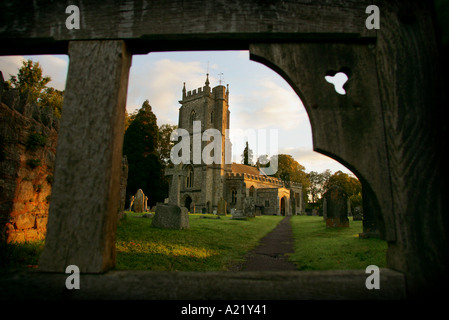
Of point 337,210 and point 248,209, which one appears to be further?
point 248,209

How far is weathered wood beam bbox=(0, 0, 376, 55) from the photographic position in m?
1.67

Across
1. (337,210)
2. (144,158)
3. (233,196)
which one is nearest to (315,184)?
(233,196)

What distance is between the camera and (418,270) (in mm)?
1346

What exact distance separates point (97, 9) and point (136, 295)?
1872 millimetres

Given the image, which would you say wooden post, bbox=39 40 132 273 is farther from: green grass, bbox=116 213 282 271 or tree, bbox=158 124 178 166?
tree, bbox=158 124 178 166

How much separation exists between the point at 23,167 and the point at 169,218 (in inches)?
199

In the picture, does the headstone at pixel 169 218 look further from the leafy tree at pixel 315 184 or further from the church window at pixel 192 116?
the leafy tree at pixel 315 184

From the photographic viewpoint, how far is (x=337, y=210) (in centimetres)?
1117

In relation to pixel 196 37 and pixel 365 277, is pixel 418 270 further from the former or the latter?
pixel 196 37

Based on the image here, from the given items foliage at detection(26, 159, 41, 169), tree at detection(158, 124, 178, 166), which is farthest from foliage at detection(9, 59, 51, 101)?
foliage at detection(26, 159, 41, 169)

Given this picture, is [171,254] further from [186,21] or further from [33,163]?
[186,21]

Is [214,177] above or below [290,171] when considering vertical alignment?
below

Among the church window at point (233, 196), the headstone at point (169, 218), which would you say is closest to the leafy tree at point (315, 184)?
the church window at point (233, 196)
